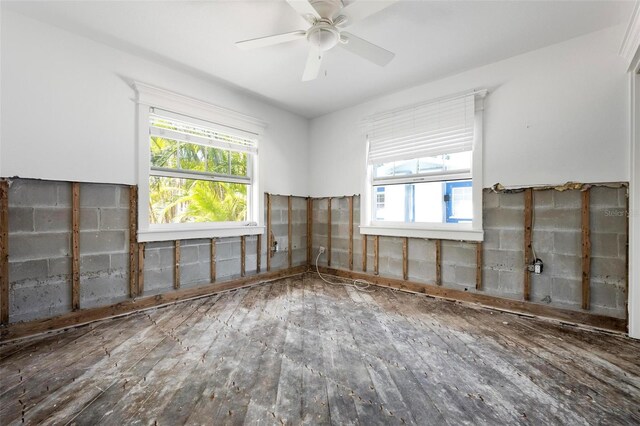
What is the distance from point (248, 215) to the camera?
13.5 ft

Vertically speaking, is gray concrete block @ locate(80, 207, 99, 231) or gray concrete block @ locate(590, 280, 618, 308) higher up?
gray concrete block @ locate(80, 207, 99, 231)

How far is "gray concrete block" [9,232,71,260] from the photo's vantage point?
7.69 feet

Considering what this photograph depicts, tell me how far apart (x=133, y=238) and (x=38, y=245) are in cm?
72

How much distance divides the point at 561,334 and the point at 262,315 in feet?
9.26

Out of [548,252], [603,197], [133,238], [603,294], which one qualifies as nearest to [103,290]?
[133,238]

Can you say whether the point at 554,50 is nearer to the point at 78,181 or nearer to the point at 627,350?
the point at 627,350

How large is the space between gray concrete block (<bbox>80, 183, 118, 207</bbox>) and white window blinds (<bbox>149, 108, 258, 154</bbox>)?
78 centimetres

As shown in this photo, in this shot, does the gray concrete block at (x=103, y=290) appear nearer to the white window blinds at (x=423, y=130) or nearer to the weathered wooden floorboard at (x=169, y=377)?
the weathered wooden floorboard at (x=169, y=377)

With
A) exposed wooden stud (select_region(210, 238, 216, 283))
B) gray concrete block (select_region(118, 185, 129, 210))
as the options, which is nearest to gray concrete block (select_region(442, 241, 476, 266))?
exposed wooden stud (select_region(210, 238, 216, 283))

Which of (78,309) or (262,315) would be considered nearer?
(78,309)

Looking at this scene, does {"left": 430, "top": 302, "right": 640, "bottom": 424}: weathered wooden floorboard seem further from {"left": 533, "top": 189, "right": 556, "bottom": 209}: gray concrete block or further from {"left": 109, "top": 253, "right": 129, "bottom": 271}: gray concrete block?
{"left": 109, "top": 253, "right": 129, "bottom": 271}: gray concrete block

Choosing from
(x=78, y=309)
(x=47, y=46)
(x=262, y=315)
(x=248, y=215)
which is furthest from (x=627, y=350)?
(x=47, y=46)

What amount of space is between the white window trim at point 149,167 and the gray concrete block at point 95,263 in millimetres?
361

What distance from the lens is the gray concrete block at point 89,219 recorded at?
104 inches
